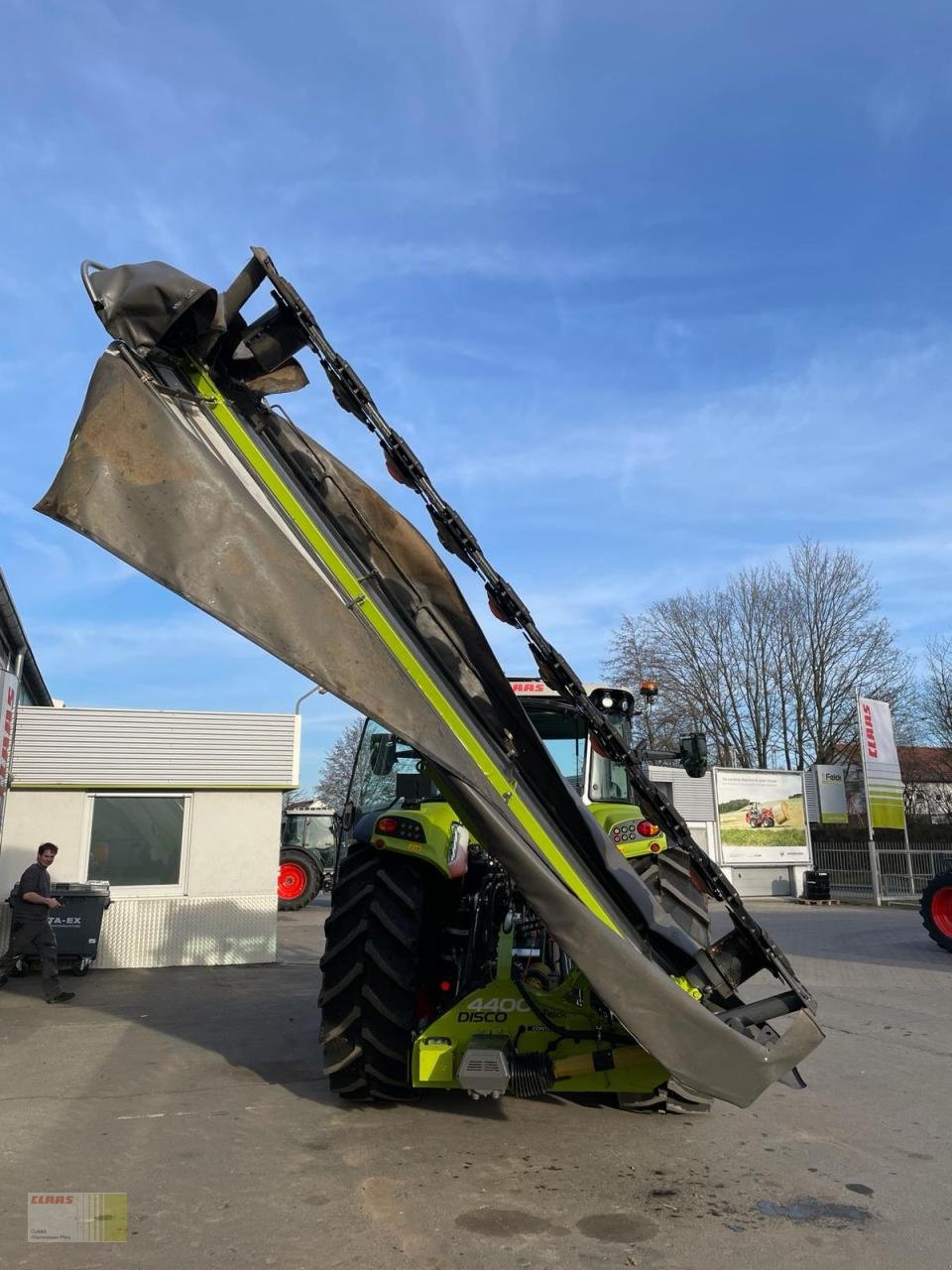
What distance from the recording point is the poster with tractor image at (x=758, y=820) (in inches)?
1108

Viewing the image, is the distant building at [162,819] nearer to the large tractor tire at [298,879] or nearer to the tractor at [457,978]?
the tractor at [457,978]

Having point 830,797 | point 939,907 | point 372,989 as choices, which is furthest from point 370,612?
point 830,797

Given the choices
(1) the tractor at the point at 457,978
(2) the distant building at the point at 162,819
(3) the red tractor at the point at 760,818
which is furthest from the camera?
(3) the red tractor at the point at 760,818

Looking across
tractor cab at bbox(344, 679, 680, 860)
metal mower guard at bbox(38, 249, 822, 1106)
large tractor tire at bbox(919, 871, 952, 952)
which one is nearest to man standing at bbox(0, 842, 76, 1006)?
tractor cab at bbox(344, 679, 680, 860)

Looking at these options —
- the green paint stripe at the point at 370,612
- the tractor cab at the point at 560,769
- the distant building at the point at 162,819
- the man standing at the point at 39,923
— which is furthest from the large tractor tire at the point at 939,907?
the green paint stripe at the point at 370,612

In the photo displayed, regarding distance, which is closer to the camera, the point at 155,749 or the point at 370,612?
the point at 370,612

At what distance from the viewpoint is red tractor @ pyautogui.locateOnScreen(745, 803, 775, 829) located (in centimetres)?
2836

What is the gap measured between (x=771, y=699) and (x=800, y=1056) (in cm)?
3822

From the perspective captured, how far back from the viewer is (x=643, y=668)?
41.6 m

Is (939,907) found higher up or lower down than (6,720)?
lower down

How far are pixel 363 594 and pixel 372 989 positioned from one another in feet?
6.88

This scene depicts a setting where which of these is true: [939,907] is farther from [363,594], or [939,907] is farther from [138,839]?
[363,594]

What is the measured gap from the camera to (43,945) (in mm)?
9055

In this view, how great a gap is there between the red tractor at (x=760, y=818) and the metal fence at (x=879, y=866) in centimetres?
272
